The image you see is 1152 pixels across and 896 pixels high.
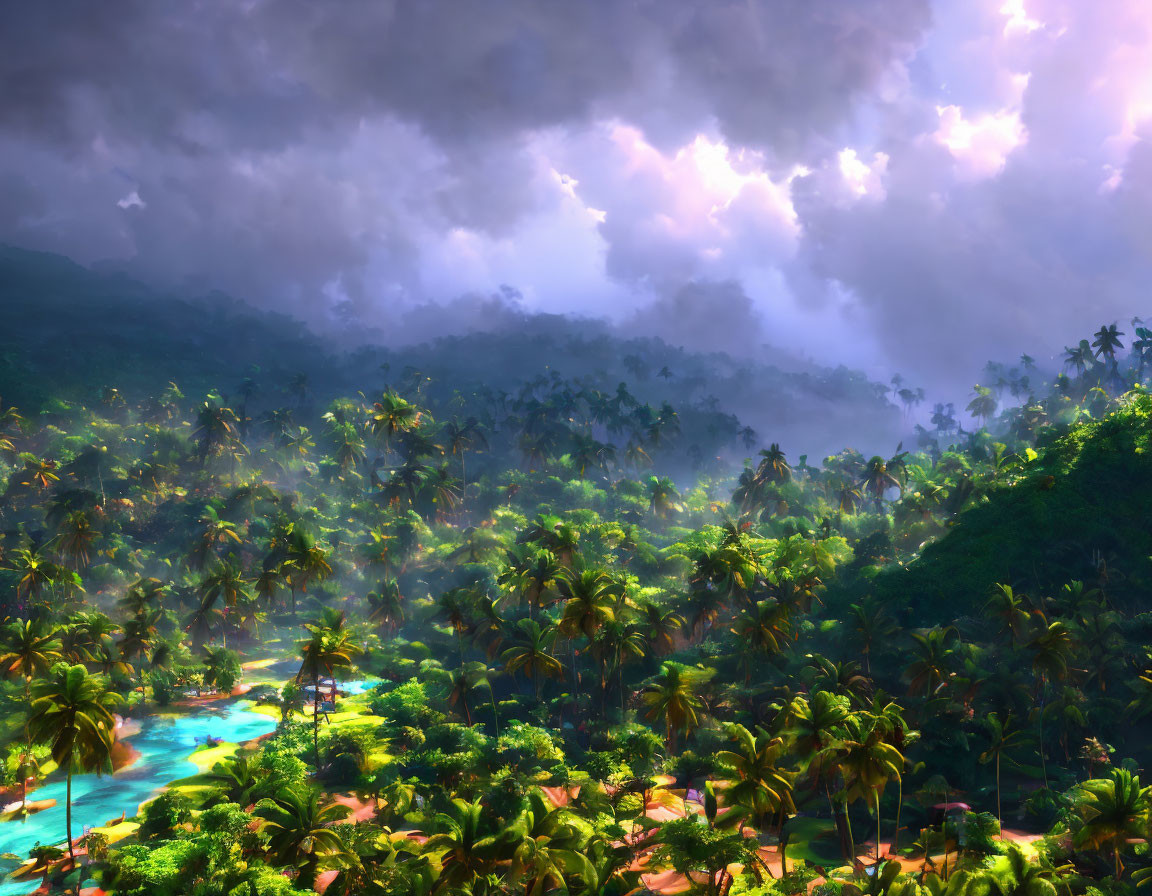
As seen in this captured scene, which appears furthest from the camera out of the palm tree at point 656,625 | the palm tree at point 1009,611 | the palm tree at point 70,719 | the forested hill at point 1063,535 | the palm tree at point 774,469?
the palm tree at point 774,469

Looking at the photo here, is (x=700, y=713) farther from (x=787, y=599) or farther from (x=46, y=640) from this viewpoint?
(x=46, y=640)

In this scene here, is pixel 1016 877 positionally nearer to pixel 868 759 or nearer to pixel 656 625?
pixel 868 759

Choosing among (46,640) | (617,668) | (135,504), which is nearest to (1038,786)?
(617,668)

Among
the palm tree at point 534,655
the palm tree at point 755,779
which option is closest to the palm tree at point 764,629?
the palm tree at point 534,655

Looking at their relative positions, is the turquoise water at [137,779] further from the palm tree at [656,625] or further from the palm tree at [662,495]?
the palm tree at [662,495]

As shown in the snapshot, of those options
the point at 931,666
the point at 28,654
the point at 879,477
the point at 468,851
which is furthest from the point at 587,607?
the point at 879,477

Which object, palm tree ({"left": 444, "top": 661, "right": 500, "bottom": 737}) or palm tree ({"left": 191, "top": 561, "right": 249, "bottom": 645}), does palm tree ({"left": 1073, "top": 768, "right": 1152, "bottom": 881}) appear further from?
palm tree ({"left": 191, "top": 561, "right": 249, "bottom": 645})

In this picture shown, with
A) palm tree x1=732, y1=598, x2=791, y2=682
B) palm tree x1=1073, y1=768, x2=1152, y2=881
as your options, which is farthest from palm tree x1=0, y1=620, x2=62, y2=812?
palm tree x1=1073, y1=768, x2=1152, y2=881
